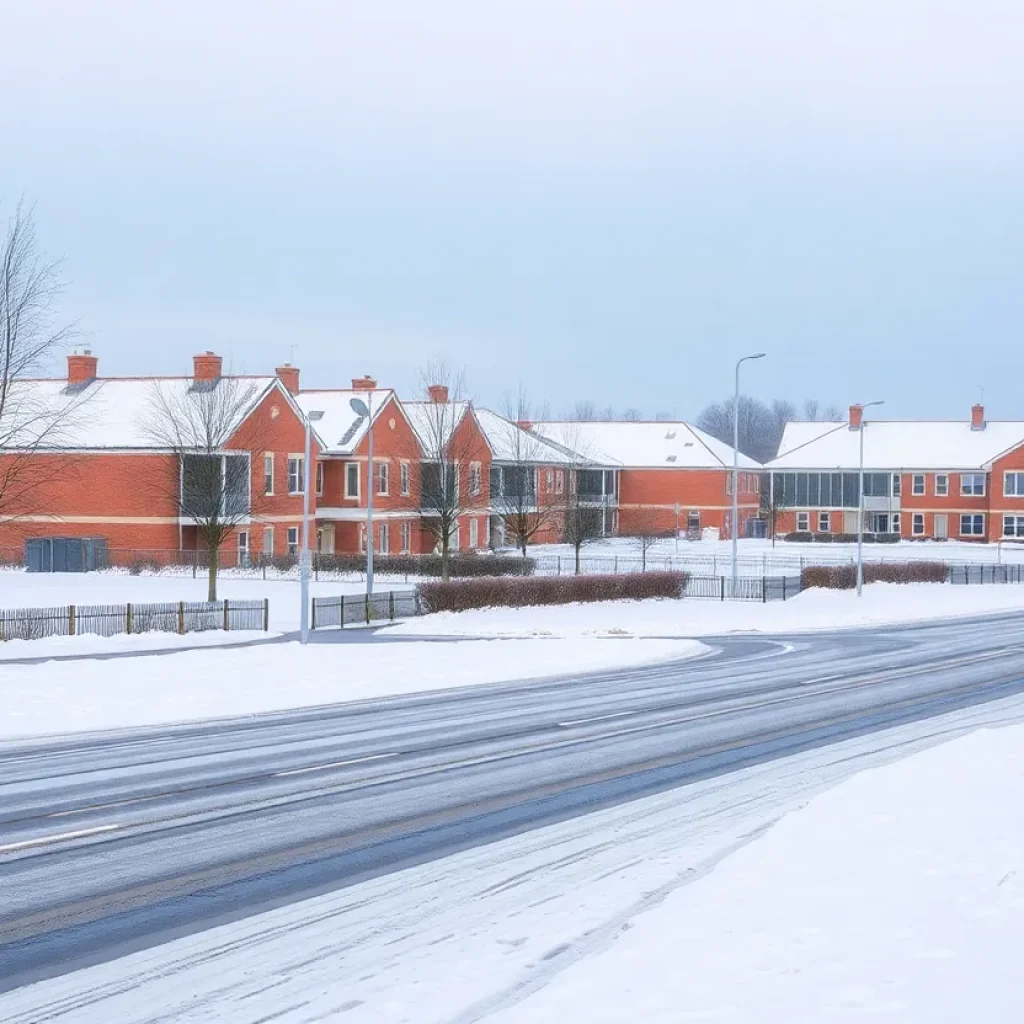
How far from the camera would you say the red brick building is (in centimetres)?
9306

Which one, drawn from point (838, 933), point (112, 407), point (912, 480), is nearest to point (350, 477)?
point (112, 407)

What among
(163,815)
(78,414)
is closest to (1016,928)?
(163,815)

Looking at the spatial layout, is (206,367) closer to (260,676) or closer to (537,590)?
(537,590)

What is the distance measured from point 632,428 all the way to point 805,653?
234 feet

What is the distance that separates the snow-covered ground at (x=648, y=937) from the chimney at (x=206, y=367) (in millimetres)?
48762

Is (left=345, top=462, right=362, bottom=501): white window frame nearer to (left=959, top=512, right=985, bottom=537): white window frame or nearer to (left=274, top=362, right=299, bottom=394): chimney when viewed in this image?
(left=274, top=362, right=299, bottom=394): chimney

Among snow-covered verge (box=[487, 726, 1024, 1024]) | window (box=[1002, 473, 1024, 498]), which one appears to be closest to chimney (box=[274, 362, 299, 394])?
window (box=[1002, 473, 1024, 498])

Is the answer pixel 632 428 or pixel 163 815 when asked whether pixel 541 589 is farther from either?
pixel 632 428

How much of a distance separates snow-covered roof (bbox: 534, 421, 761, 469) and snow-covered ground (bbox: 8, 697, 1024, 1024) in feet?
271

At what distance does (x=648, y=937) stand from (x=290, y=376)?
63.2m

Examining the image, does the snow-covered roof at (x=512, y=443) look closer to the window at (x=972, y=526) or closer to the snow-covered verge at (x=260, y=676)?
the window at (x=972, y=526)

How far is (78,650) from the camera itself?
3002cm

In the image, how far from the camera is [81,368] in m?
62.8

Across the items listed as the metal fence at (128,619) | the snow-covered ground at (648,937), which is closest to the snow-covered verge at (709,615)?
the metal fence at (128,619)
